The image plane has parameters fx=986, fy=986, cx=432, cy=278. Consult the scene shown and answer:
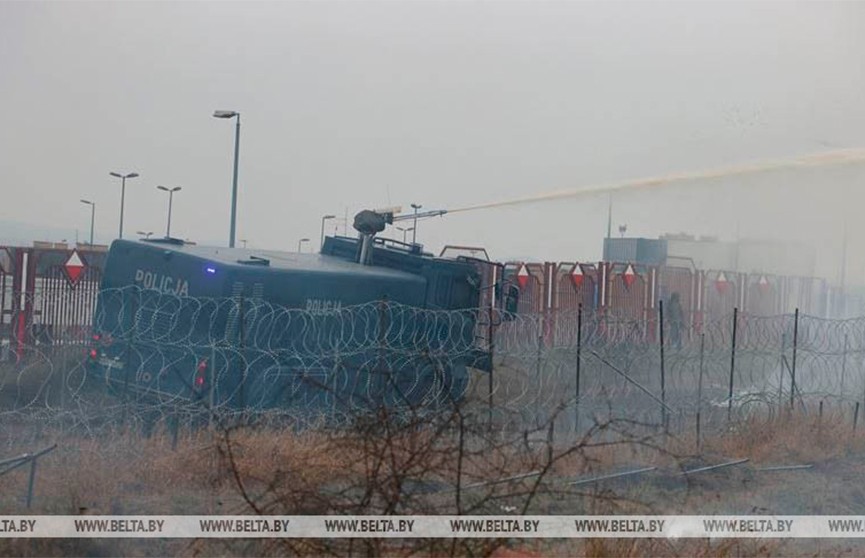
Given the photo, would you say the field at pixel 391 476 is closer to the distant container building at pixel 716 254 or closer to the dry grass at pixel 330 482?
the dry grass at pixel 330 482

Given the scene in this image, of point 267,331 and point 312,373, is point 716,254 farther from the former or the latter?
point 267,331

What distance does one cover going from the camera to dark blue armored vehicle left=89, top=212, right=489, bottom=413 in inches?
387

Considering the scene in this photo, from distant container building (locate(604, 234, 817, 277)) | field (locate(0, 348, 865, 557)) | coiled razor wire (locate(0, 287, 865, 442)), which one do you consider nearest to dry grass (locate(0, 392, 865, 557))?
field (locate(0, 348, 865, 557))

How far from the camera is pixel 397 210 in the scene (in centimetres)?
1323

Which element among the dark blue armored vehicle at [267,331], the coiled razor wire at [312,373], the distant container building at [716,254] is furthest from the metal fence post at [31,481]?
the distant container building at [716,254]

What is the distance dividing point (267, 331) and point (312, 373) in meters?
0.64

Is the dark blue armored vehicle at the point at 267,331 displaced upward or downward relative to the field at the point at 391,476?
upward

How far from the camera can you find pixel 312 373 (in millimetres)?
10273

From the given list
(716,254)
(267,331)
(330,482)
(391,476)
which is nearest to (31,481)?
(330,482)

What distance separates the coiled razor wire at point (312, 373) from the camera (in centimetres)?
930

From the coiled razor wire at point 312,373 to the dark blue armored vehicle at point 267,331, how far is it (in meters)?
0.02

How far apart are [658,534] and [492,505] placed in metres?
1.26

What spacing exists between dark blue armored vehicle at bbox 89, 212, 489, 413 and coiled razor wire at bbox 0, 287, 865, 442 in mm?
23

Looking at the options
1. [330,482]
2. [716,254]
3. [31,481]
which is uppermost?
[716,254]
